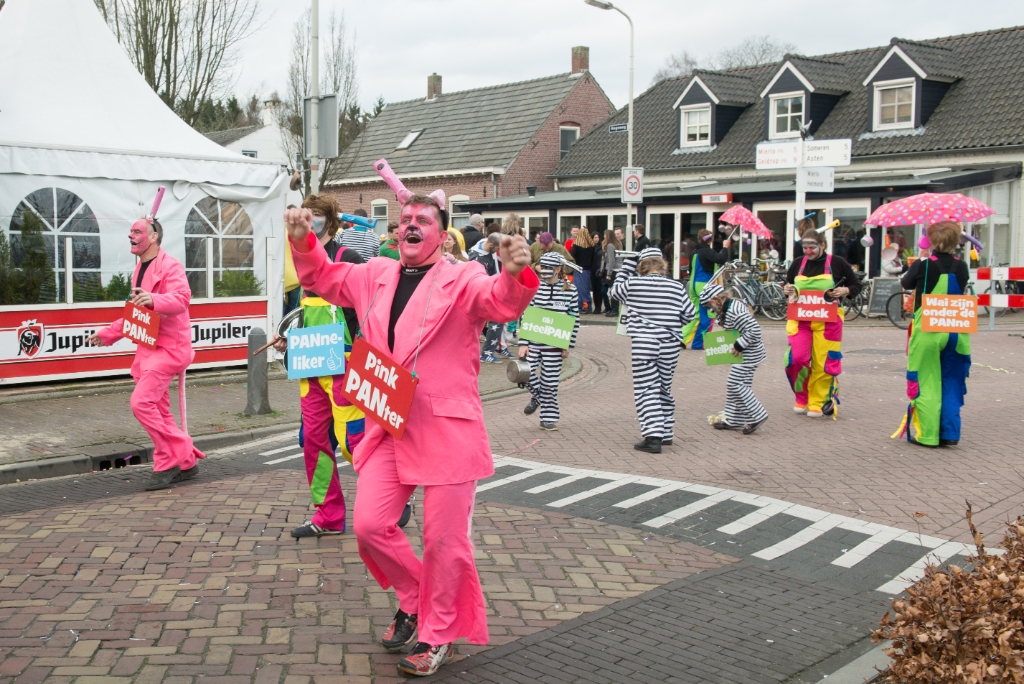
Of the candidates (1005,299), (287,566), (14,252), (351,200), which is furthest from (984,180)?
(351,200)

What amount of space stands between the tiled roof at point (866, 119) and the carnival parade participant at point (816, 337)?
1634 cm

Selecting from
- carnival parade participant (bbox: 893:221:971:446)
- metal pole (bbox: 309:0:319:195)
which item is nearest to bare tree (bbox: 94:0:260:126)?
metal pole (bbox: 309:0:319:195)

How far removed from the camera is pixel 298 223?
4.12 m

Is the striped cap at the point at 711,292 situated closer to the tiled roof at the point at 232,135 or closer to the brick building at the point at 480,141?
the brick building at the point at 480,141

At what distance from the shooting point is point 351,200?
42.6 meters

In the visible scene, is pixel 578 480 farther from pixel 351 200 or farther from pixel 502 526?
pixel 351 200

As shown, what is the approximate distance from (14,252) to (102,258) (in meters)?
1.01

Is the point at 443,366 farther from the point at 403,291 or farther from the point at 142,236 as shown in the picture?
→ the point at 142,236

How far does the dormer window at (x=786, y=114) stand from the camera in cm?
2844

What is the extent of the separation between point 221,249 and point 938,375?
9049 millimetres

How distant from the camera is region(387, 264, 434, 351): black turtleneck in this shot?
4160 mm

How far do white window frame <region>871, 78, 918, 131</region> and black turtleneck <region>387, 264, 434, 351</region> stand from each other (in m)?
25.0

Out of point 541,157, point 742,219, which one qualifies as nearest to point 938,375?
point 742,219

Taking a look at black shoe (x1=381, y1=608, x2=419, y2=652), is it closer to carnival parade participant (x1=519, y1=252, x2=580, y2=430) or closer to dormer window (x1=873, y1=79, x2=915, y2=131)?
carnival parade participant (x1=519, y1=252, x2=580, y2=430)
